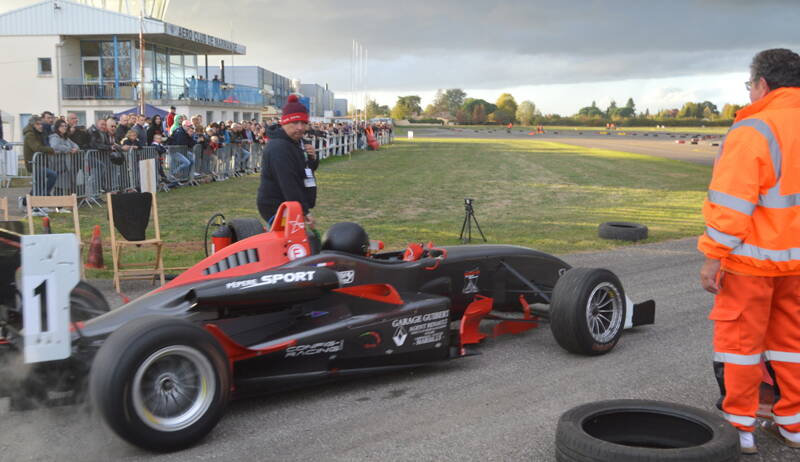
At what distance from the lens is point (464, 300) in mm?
6113

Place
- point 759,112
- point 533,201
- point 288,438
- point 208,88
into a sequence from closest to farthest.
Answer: point 759,112
point 288,438
point 533,201
point 208,88

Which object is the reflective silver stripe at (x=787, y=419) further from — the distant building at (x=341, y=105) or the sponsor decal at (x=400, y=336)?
the distant building at (x=341, y=105)

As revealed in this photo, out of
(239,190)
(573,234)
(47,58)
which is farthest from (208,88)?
(573,234)

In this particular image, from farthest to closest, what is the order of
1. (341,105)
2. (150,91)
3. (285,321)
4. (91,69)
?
(341,105)
(91,69)
(150,91)
(285,321)

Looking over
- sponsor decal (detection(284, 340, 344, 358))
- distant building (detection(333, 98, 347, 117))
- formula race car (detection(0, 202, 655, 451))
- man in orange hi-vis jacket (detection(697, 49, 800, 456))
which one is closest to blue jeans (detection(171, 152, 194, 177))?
formula race car (detection(0, 202, 655, 451))

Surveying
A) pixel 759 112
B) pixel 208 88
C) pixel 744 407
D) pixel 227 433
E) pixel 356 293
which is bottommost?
pixel 227 433

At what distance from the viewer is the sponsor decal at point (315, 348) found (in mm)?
4797

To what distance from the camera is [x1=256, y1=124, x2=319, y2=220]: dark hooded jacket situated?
6398 millimetres

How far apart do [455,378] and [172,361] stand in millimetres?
2110

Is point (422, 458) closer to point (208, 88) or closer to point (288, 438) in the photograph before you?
point (288, 438)

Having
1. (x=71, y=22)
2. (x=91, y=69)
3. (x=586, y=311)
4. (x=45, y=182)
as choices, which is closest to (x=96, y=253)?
(x=45, y=182)

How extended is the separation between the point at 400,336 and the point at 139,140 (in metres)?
13.8

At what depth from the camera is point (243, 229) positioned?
6.28 metres

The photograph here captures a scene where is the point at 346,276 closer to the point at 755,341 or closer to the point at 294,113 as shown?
the point at 294,113
